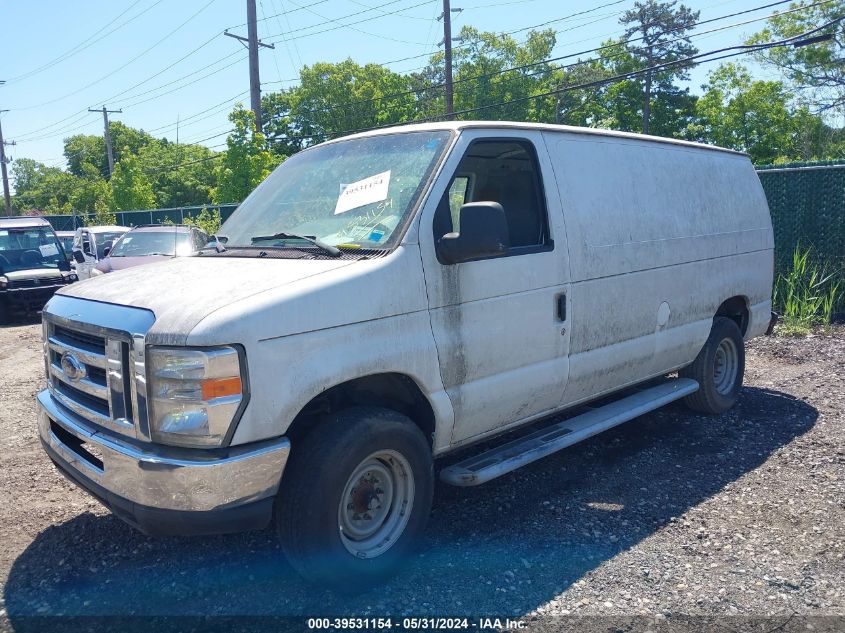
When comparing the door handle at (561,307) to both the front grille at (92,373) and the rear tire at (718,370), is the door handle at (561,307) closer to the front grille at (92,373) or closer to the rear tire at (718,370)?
the rear tire at (718,370)

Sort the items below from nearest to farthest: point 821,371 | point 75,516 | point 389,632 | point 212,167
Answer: point 389,632
point 75,516
point 821,371
point 212,167

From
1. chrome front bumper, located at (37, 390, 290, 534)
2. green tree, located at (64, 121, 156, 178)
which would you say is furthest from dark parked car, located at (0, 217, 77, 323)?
green tree, located at (64, 121, 156, 178)

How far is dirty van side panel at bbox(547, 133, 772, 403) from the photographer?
4.25 m

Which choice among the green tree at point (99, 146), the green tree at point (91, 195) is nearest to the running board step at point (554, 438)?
the green tree at point (91, 195)

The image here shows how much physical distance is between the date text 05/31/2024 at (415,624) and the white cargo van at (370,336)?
0.57 feet

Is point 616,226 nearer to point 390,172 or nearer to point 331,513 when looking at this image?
point 390,172

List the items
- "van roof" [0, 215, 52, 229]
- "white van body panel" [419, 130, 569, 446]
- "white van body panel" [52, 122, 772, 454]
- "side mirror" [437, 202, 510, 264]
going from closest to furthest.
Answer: "white van body panel" [52, 122, 772, 454] → "side mirror" [437, 202, 510, 264] → "white van body panel" [419, 130, 569, 446] → "van roof" [0, 215, 52, 229]

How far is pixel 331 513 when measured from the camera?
9.69 feet

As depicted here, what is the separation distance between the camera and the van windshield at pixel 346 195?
3486 mm

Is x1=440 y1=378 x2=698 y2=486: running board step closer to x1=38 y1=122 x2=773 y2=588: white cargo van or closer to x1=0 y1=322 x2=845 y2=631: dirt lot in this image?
x1=38 y1=122 x2=773 y2=588: white cargo van

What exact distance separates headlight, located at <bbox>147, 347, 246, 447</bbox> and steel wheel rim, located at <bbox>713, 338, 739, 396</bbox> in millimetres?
4704

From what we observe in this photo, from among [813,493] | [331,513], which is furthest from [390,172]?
[813,493]

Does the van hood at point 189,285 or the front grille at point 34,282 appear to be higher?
the van hood at point 189,285

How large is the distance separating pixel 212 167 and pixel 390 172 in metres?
79.1
